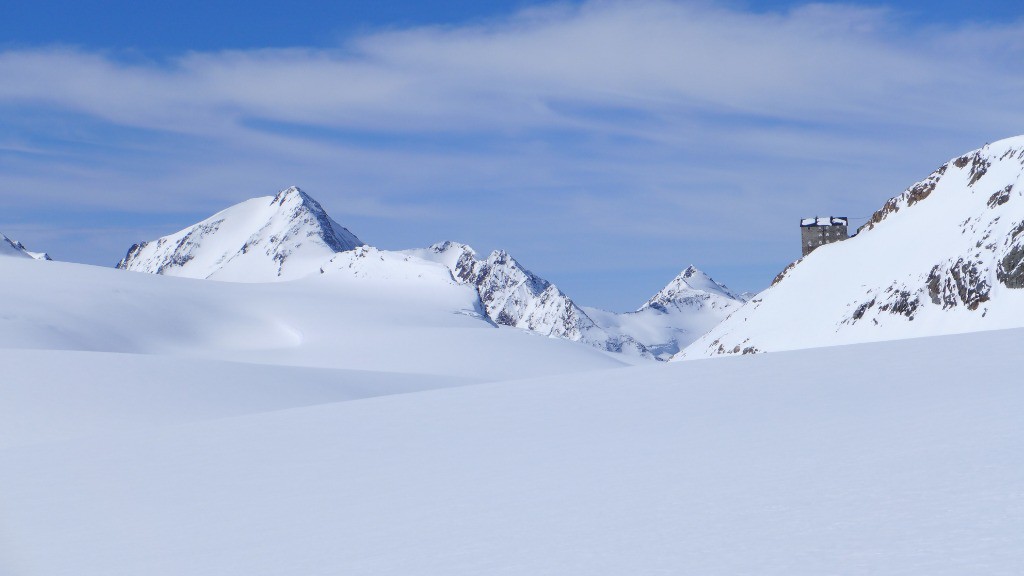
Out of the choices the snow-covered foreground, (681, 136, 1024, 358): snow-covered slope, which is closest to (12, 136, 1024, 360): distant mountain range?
(681, 136, 1024, 358): snow-covered slope

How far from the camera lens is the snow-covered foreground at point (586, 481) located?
22.7 ft

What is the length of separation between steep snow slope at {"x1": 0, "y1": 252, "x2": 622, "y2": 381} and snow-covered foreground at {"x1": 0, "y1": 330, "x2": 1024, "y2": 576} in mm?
29065

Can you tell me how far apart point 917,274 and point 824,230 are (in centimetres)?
3884

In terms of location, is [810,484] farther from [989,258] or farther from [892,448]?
[989,258]

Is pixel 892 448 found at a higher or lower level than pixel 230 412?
lower

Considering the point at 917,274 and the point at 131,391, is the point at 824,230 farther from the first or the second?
the point at 131,391

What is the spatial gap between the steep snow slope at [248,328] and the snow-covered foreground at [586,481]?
29.1 metres

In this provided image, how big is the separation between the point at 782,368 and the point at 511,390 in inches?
197

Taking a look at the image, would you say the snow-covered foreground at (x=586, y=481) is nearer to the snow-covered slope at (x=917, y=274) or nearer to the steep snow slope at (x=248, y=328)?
the steep snow slope at (x=248, y=328)

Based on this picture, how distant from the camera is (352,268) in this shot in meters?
122

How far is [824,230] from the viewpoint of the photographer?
117125mm

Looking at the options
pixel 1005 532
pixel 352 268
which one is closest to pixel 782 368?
pixel 1005 532

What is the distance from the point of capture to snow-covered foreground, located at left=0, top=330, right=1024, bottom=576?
6.93 meters

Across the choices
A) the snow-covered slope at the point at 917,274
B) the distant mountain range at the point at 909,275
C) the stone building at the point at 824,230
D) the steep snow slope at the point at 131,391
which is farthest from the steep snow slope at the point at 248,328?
the stone building at the point at 824,230
